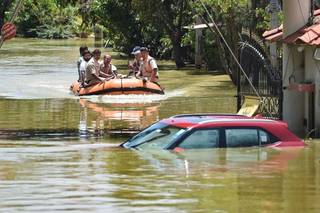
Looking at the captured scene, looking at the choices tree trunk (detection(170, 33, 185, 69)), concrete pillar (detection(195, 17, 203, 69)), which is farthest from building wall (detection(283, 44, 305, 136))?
tree trunk (detection(170, 33, 185, 69))

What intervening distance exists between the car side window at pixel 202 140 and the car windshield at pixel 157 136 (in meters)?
0.19

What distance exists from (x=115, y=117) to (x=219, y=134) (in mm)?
9959

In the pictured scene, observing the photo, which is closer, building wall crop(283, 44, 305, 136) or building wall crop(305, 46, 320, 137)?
building wall crop(305, 46, 320, 137)

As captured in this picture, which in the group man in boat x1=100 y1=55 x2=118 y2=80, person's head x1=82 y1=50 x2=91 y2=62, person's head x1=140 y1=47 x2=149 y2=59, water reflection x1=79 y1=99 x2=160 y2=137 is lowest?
water reflection x1=79 y1=99 x2=160 y2=137

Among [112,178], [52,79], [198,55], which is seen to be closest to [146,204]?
[112,178]

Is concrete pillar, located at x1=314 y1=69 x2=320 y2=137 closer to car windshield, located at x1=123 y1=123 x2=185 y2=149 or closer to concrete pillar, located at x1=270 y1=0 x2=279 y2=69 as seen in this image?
car windshield, located at x1=123 y1=123 x2=185 y2=149

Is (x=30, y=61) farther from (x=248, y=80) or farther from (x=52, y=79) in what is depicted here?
(x=248, y=80)

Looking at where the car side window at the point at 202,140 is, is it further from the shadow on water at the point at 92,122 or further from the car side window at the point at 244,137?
the shadow on water at the point at 92,122

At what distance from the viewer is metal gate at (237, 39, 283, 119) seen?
69.3 ft

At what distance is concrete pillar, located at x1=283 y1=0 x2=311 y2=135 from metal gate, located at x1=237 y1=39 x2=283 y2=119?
0.38m

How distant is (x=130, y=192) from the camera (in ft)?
38.7

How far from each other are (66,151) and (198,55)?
33.2 metres

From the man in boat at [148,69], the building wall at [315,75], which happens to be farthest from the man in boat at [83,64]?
the building wall at [315,75]

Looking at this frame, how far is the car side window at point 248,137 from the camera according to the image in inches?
600
